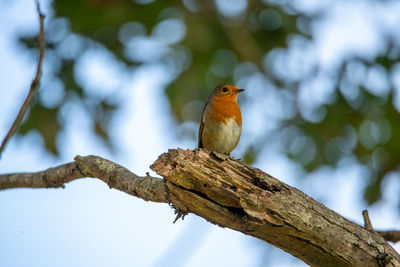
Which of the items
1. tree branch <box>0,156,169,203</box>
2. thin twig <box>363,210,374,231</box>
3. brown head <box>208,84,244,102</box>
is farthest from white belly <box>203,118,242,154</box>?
thin twig <box>363,210,374,231</box>

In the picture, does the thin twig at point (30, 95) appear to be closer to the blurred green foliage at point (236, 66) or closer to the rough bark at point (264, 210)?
the rough bark at point (264, 210)

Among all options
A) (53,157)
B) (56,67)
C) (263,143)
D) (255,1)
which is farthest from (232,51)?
(53,157)

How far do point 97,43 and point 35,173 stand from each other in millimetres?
3902

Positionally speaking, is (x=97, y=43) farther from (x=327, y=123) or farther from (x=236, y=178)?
(x=236, y=178)

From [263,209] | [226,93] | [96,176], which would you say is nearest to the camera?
[263,209]

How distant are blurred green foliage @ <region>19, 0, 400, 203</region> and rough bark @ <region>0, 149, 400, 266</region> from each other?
417 cm

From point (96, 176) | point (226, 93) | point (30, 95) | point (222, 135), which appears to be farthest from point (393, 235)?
point (30, 95)

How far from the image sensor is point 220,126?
5.54 m

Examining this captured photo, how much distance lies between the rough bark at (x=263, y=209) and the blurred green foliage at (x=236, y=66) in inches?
164

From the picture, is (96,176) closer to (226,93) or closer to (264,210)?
(264,210)

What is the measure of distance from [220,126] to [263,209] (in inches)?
102

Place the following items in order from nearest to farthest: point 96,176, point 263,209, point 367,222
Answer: point 263,209, point 367,222, point 96,176

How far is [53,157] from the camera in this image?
6.93 metres

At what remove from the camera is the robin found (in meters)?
5.55
